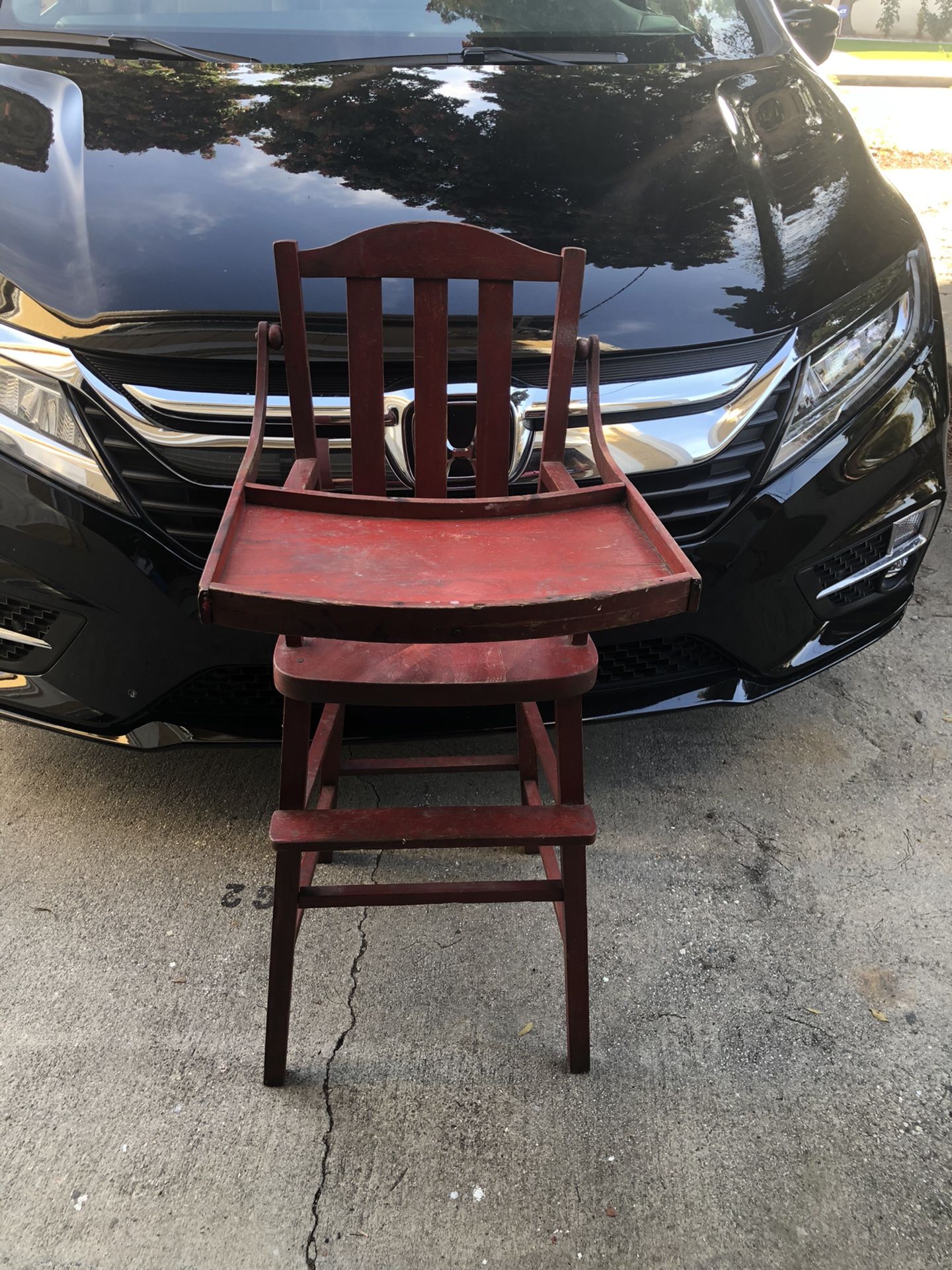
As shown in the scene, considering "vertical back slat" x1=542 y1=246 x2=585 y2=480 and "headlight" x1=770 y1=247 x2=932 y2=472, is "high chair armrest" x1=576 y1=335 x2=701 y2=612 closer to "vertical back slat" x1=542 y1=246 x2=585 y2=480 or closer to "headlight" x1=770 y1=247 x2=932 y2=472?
"vertical back slat" x1=542 y1=246 x2=585 y2=480

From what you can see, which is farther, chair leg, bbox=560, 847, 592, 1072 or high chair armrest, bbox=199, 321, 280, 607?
chair leg, bbox=560, 847, 592, 1072

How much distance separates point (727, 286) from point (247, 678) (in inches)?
48.4

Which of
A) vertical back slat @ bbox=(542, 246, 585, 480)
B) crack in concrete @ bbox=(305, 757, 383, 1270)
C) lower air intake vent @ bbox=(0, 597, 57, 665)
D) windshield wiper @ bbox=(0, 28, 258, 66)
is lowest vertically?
crack in concrete @ bbox=(305, 757, 383, 1270)

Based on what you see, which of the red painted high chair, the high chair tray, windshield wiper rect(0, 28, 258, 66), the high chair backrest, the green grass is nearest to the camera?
the high chair tray

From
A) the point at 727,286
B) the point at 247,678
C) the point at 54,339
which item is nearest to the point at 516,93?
the point at 727,286

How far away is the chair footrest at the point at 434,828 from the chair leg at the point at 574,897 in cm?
4

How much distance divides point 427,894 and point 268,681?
21.9 inches

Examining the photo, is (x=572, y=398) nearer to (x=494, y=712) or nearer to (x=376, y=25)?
(x=494, y=712)

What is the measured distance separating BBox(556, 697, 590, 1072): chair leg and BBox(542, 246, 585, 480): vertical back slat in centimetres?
47

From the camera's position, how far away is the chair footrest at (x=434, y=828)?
1579 mm

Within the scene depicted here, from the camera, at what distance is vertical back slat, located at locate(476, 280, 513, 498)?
166 cm

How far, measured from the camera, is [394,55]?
2.69 meters

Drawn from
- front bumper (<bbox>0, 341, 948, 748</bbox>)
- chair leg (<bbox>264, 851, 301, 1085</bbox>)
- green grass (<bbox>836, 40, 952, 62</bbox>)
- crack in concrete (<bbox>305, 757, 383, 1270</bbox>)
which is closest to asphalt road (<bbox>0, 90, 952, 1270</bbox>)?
crack in concrete (<bbox>305, 757, 383, 1270</bbox>)

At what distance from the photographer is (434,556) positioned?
1451 mm
